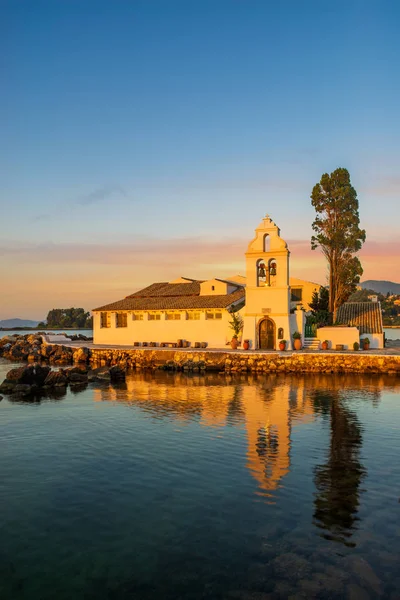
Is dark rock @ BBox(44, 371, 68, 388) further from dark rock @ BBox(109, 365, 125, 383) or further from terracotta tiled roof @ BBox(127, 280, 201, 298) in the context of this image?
terracotta tiled roof @ BBox(127, 280, 201, 298)

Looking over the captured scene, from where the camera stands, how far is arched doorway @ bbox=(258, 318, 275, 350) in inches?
1796

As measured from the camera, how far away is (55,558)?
33.9ft

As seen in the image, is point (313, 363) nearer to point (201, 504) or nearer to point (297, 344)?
point (297, 344)

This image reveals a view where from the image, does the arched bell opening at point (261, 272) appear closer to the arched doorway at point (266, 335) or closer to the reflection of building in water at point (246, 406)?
the arched doorway at point (266, 335)

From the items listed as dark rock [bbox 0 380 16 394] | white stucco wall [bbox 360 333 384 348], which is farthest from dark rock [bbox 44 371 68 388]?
white stucco wall [bbox 360 333 384 348]

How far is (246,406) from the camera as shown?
2684 cm

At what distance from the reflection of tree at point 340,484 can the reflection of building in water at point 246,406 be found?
4.83 ft

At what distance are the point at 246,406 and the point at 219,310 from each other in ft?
76.7

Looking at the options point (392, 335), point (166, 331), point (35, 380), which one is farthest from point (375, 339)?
point (392, 335)

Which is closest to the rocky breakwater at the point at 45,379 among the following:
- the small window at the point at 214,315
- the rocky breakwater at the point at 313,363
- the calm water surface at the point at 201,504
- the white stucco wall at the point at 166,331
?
the calm water surface at the point at 201,504

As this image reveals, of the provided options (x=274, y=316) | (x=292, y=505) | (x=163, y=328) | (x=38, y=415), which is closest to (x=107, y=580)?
(x=292, y=505)

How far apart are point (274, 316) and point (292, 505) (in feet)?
107

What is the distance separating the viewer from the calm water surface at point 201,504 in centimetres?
943

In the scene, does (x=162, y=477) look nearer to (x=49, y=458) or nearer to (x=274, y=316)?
(x=49, y=458)
